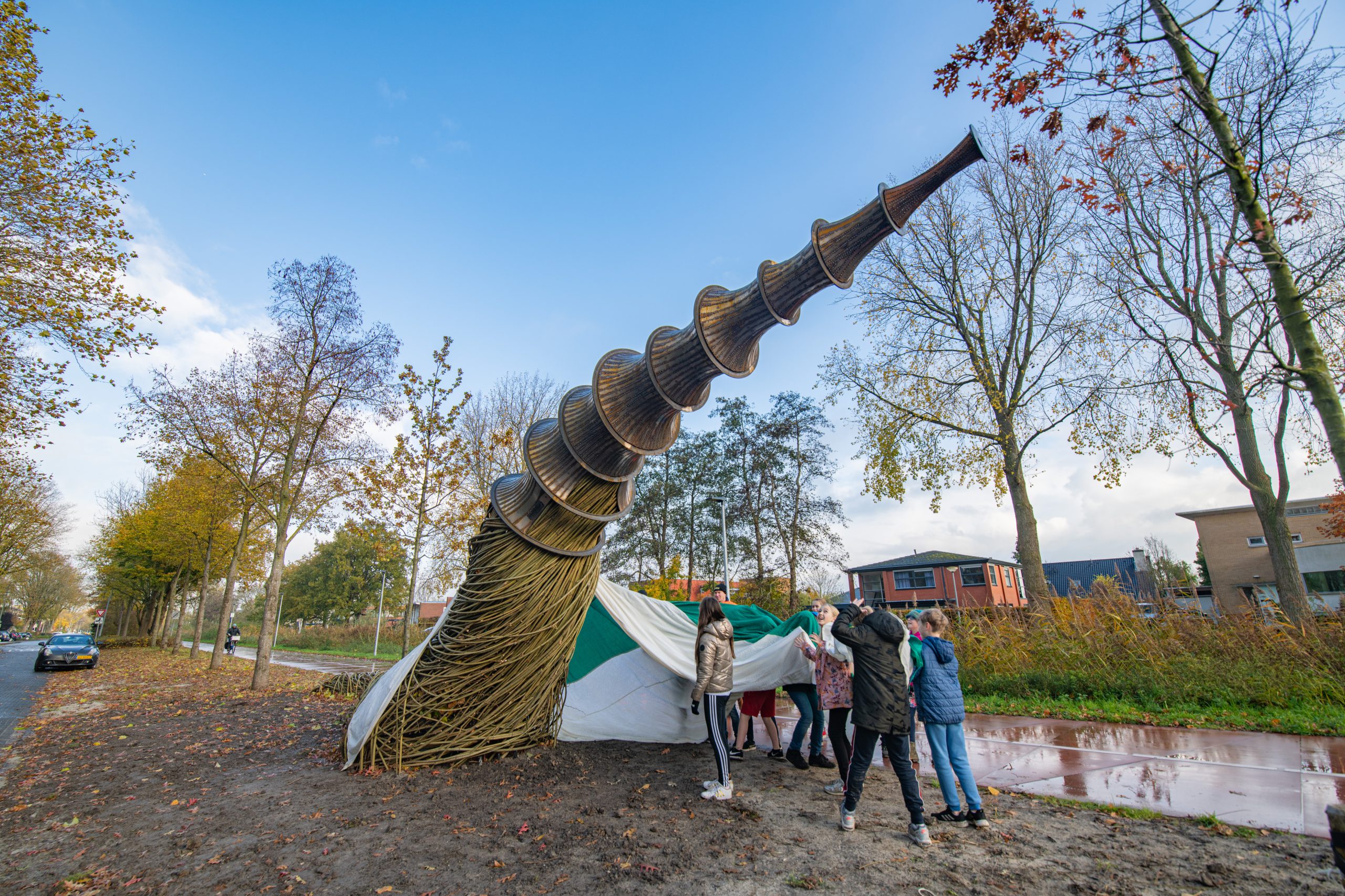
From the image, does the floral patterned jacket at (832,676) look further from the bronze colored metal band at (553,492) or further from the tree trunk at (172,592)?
the tree trunk at (172,592)

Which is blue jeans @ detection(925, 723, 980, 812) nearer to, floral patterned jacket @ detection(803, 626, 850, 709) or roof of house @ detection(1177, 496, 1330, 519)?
floral patterned jacket @ detection(803, 626, 850, 709)

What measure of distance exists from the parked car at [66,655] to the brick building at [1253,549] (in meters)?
45.1

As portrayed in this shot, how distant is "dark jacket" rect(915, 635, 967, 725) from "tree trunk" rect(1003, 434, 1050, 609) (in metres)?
9.23

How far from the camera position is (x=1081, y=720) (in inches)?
284

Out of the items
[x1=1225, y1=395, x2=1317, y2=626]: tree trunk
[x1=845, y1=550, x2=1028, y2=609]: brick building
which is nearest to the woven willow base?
[x1=1225, y1=395, x2=1317, y2=626]: tree trunk

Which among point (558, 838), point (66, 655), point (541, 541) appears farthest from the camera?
point (66, 655)

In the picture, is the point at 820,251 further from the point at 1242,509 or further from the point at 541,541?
the point at 1242,509

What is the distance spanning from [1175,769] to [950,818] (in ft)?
8.20

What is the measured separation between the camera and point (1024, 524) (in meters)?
12.9

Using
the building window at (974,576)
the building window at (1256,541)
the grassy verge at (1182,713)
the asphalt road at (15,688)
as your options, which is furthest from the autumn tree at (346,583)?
the building window at (1256,541)

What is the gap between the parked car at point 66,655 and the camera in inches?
741

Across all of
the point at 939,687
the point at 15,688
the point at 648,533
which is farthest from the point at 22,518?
the point at 939,687

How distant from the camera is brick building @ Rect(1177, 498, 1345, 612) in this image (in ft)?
89.7

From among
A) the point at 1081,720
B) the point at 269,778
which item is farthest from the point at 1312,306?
the point at 269,778
